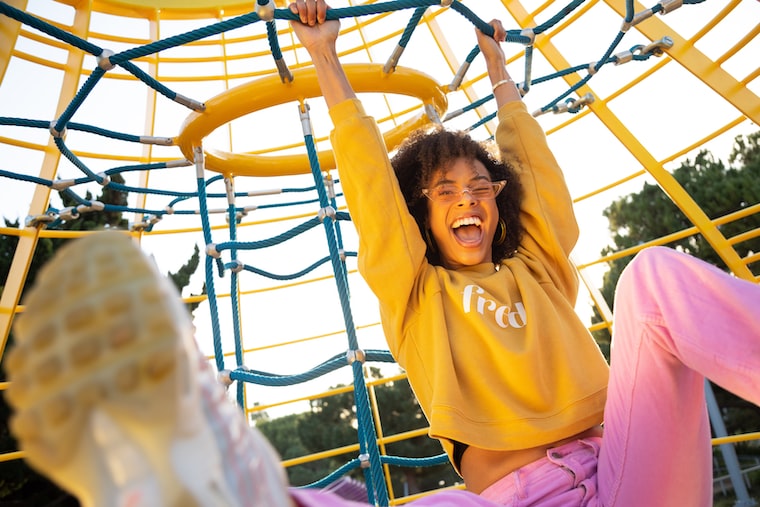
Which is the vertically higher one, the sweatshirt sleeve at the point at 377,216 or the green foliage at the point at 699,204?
the green foliage at the point at 699,204

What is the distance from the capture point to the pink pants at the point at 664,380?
78 centimetres

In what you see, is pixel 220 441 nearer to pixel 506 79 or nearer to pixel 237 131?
pixel 506 79

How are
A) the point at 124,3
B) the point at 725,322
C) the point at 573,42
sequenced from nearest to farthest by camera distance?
the point at 725,322
the point at 124,3
the point at 573,42

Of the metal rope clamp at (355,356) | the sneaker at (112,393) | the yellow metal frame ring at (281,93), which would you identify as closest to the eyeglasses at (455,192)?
the metal rope clamp at (355,356)

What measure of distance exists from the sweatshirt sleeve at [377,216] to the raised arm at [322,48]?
7 centimetres

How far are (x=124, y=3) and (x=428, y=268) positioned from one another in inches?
138

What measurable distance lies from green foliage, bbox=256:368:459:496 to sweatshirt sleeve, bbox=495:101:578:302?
8.98 m

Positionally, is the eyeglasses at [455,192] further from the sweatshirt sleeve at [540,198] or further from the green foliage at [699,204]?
the green foliage at [699,204]

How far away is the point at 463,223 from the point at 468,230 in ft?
0.12

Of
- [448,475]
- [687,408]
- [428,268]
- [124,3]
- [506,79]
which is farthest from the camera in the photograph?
[448,475]

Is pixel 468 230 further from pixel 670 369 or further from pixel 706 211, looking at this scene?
pixel 706 211

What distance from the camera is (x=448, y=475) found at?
10867mm

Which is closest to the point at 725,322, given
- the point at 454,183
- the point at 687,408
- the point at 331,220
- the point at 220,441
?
Answer: the point at 687,408

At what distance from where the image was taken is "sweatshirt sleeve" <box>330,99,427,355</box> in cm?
139
